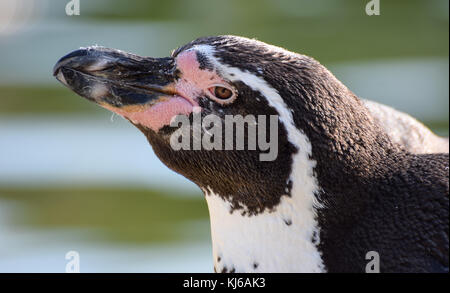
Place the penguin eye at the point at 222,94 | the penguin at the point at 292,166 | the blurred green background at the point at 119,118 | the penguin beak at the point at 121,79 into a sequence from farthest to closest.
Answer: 1. the blurred green background at the point at 119,118
2. the penguin beak at the point at 121,79
3. the penguin eye at the point at 222,94
4. the penguin at the point at 292,166

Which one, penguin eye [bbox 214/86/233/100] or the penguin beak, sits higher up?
the penguin beak

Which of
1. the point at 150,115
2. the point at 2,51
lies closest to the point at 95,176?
the point at 2,51

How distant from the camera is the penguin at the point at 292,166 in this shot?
165 inches

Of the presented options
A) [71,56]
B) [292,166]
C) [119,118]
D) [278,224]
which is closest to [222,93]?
[292,166]

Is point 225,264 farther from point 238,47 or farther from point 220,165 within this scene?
point 238,47

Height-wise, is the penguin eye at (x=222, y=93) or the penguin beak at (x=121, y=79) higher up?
the penguin beak at (x=121, y=79)

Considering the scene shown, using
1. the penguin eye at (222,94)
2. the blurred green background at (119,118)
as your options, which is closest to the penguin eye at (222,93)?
the penguin eye at (222,94)

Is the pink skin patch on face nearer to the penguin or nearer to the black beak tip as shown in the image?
the penguin

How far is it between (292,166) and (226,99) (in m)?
0.41

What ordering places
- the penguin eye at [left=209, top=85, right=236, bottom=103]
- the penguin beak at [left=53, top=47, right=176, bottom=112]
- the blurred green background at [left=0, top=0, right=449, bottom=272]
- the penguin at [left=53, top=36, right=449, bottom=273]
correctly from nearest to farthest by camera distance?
the penguin at [left=53, top=36, right=449, bottom=273], the penguin eye at [left=209, top=85, right=236, bottom=103], the penguin beak at [left=53, top=47, right=176, bottom=112], the blurred green background at [left=0, top=0, right=449, bottom=272]

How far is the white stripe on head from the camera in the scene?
166 inches

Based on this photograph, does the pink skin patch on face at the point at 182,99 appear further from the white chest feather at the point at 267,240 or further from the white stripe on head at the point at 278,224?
the white chest feather at the point at 267,240

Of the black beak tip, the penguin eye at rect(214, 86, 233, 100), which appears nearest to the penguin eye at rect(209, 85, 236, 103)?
the penguin eye at rect(214, 86, 233, 100)

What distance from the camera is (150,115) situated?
14.7 feet
